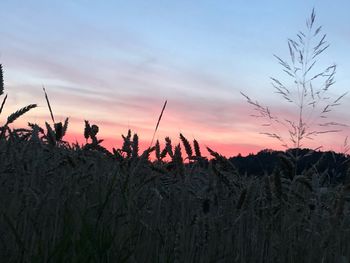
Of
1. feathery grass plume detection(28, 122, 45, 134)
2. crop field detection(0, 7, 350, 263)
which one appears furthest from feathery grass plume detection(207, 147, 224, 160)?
feathery grass plume detection(28, 122, 45, 134)

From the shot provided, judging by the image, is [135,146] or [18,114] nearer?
[18,114]

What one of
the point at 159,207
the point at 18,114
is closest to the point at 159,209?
the point at 159,207

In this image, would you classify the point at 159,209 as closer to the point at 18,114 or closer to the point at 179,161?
the point at 179,161

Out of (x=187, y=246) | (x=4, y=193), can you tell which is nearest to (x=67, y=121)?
(x=4, y=193)

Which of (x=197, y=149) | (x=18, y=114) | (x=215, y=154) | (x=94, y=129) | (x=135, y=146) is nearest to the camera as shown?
(x=18, y=114)

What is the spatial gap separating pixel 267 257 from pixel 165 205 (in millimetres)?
905

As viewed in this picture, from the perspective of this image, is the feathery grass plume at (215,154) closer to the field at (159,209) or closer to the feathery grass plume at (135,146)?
the field at (159,209)

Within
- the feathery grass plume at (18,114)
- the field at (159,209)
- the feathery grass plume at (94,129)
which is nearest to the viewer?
the feathery grass plume at (18,114)

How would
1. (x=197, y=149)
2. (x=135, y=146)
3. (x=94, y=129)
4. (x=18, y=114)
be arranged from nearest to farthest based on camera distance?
(x=18, y=114), (x=135, y=146), (x=197, y=149), (x=94, y=129)

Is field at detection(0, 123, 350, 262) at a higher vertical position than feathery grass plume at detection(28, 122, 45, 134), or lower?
lower

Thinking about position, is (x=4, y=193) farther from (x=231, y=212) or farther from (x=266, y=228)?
(x=266, y=228)

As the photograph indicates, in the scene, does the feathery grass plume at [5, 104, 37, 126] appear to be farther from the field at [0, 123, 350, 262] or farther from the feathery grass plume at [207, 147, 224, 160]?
the feathery grass plume at [207, 147, 224, 160]

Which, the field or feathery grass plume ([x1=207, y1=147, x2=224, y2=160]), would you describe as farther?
feathery grass plume ([x1=207, y1=147, x2=224, y2=160])

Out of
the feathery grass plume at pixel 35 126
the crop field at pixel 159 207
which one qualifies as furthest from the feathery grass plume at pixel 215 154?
the feathery grass plume at pixel 35 126
